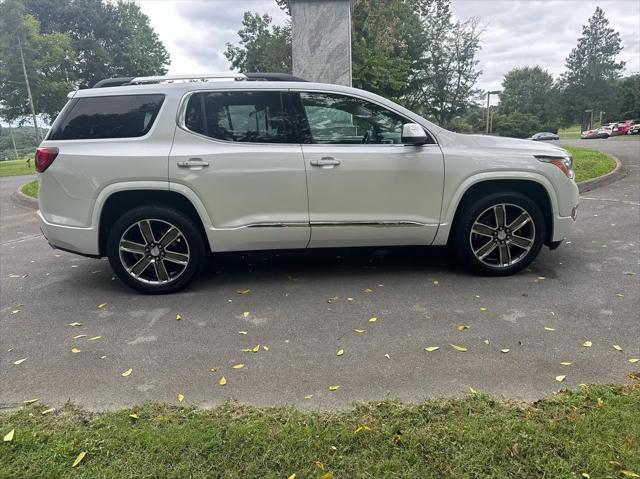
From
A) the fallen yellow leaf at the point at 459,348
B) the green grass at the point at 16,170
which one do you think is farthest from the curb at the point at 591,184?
the green grass at the point at 16,170

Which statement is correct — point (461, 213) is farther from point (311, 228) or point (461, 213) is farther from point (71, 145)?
point (71, 145)

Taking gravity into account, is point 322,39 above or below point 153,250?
above

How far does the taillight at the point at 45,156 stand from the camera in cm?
416

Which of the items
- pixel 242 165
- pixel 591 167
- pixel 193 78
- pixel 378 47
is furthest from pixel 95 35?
pixel 242 165

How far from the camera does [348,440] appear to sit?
224cm

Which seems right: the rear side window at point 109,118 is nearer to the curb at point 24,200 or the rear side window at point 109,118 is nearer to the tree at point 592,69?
A: the curb at point 24,200

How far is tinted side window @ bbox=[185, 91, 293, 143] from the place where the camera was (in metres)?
4.22

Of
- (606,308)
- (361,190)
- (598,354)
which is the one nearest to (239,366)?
(361,190)

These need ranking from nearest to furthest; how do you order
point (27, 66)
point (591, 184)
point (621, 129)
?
point (591, 184) → point (27, 66) → point (621, 129)

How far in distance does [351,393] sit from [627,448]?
1.34m

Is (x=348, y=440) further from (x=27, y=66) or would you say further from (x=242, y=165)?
(x=27, y=66)

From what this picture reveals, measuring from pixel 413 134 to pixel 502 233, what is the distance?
1.37 metres

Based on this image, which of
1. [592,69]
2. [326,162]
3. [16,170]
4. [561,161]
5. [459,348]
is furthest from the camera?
[592,69]

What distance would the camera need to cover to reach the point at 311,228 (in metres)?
4.34
